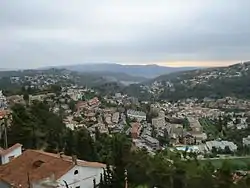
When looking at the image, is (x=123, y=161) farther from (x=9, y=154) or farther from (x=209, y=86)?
(x=209, y=86)

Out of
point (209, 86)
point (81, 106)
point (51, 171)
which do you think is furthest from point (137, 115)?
point (51, 171)

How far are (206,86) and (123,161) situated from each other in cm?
11999

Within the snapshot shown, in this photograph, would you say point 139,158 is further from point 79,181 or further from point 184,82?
point 184,82

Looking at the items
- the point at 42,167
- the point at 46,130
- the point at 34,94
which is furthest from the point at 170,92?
the point at 42,167

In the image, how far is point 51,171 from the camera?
1708 cm

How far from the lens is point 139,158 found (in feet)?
60.5

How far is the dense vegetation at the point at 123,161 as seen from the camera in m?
15.6

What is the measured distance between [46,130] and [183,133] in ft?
158

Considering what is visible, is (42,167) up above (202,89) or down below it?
above

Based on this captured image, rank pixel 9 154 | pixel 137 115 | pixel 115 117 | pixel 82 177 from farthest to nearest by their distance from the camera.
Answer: pixel 137 115
pixel 115 117
pixel 9 154
pixel 82 177

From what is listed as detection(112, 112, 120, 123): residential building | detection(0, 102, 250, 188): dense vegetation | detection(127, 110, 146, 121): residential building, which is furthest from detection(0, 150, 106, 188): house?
detection(127, 110, 146, 121): residential building

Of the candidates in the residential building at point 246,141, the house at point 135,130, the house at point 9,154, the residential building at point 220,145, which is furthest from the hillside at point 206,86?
the house at point 9,154

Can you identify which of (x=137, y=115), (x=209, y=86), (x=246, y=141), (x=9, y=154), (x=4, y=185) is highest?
(x=9, y=154)

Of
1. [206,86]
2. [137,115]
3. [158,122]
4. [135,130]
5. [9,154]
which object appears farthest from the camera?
[206,86]
